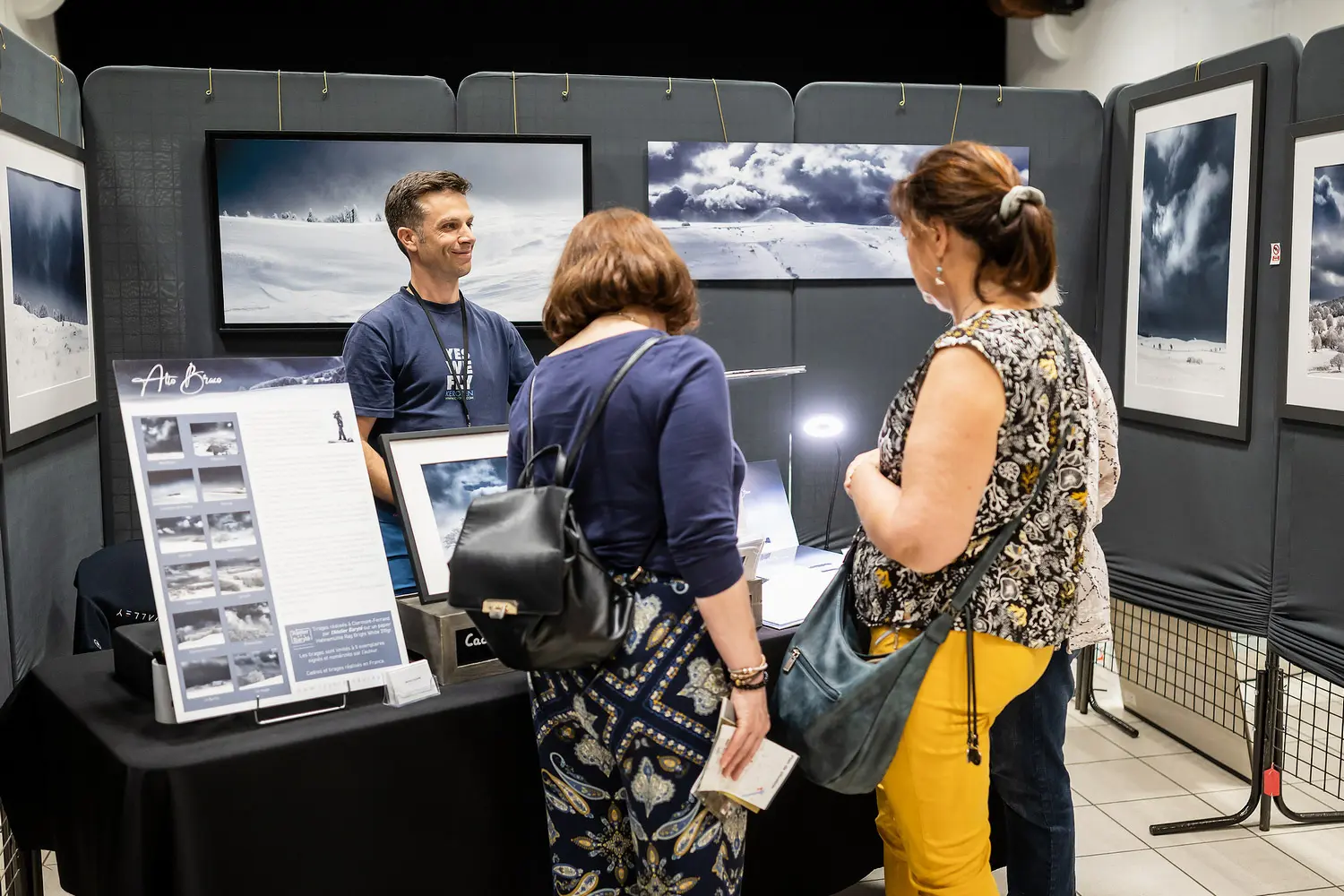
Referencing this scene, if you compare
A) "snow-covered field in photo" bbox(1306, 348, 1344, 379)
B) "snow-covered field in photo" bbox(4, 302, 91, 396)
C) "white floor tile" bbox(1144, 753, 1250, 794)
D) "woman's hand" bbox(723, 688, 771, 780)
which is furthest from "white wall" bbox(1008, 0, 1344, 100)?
"snow-covered field in photo" bbox(4, 302, 91, 396)

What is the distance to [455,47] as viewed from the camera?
5.43 m

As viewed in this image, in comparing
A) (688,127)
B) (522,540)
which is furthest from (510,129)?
(522,540)

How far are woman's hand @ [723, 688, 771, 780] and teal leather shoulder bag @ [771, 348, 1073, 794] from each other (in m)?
0.13

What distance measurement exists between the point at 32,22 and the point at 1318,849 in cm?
543

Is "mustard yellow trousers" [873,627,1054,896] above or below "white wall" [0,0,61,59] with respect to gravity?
below

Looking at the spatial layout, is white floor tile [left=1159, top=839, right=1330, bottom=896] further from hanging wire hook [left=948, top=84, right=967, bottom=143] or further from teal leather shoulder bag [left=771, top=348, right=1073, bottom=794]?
hanging wire hook [left=948, top=84, right=967, bottom=143]

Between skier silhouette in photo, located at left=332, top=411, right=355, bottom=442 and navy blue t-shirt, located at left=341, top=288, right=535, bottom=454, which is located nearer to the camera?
skier silhouette in photo, located at left=332, top=411, right=355, bottom=442

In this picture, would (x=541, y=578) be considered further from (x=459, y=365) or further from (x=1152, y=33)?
(x=1152, y=33)

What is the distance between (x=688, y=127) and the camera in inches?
138

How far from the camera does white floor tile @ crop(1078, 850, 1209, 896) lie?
2.60 metres

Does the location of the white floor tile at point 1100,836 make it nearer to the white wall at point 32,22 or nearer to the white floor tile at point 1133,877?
the white floor tile at point 1133,877

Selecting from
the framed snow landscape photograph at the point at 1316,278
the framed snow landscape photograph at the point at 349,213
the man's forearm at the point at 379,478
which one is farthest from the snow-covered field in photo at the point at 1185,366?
the man's forearm at the point at 379,478

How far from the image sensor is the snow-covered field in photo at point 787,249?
3.54m

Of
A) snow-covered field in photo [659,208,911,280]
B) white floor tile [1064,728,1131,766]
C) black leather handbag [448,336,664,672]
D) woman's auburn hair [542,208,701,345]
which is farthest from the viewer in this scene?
snow-covered field in photo [659,208,911,280]
